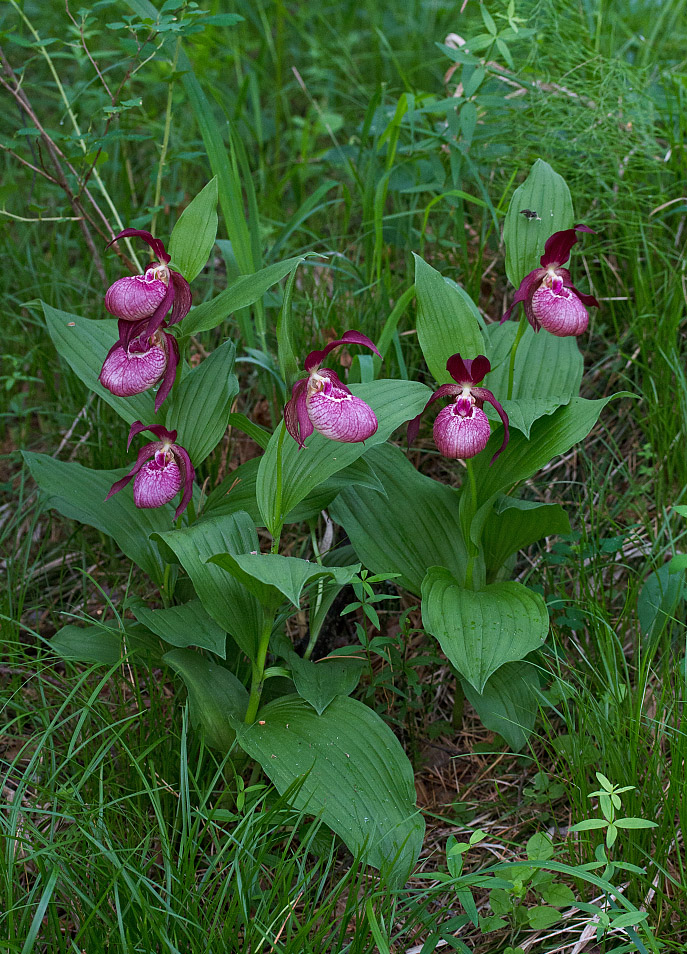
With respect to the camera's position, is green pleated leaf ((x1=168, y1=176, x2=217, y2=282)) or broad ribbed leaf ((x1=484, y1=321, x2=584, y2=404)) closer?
green pleated leaf ((x1=168, y1=176, x2=217, y2=282))

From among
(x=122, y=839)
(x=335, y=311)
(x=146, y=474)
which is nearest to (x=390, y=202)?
(x=335, y=311)

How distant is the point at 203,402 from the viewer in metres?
1.48

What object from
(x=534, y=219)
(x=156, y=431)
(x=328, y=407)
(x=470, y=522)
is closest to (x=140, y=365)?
(x=156, y=431)

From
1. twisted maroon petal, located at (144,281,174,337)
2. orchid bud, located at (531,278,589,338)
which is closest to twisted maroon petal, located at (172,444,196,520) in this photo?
twisted maroon petal, located at (144,281,174,337)

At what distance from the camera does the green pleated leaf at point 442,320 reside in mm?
1438

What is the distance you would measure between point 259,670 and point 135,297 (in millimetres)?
661

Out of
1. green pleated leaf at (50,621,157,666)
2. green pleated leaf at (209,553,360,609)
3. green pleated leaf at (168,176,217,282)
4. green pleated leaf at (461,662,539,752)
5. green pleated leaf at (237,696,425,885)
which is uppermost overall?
green pleated leaf at (168,176,217,282)

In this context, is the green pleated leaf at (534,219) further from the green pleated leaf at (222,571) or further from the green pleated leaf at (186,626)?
the green pleated leaf at (186,626)

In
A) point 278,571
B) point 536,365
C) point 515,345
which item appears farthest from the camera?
point 536,365

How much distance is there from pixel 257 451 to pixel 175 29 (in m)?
0.99

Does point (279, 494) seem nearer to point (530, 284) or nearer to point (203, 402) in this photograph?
point (203, 402)

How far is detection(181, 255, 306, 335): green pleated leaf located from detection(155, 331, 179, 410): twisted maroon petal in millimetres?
49

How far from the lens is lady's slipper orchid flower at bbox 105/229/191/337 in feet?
4.09

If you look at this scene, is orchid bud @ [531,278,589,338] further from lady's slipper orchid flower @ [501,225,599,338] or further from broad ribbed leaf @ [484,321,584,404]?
broad ribbed leaf @ [484,321,584,404]
